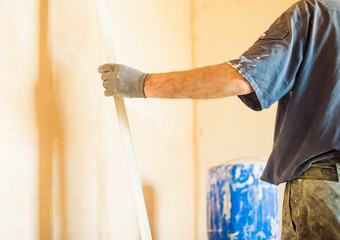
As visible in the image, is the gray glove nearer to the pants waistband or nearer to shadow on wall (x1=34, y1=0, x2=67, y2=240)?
shadow on wall (x1=34, y1=0, x2=67, y2=240)

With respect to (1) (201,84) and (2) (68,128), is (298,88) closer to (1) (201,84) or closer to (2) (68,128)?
(1) (201,84)

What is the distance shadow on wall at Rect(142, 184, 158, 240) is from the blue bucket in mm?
309

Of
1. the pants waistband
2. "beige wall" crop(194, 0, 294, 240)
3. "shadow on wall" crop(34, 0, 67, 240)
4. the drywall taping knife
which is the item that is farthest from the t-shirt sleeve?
"beige wall" crop(194, 0, 294, 240)

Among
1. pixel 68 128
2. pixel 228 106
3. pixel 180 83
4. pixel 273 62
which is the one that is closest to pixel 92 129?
pixel 68 128

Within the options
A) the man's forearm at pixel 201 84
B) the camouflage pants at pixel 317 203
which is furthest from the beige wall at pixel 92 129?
the camouflage pants at pixel 317 203

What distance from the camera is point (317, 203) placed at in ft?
3.35

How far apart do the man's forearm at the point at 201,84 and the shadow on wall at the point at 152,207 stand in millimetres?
924

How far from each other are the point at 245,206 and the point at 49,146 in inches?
39.8

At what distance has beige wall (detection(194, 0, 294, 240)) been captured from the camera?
2.60 m

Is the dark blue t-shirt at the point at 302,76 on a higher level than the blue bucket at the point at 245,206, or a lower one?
higher

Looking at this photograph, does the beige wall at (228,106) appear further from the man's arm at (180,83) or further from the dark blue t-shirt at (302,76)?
the man's arm at (180,83)

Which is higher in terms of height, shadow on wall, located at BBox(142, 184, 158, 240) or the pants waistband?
the pants waistband

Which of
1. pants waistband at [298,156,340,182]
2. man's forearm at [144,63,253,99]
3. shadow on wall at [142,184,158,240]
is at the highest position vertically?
man's forearm at [144,63,253,99]

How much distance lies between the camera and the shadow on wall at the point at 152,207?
1.93 meters
